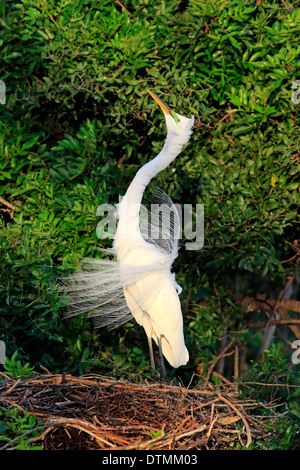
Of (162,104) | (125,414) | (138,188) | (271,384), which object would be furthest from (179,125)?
(125,414)

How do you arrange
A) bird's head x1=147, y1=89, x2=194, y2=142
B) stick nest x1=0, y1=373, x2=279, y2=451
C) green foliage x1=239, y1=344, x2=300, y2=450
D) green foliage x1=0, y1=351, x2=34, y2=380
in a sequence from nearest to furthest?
stick nest x1=0, y1=373, x2=279, y2=451 < green foliage x1=0, y1=351, x2=34, y2=380 < green foliage x1=239, y1=344, x2=300, y2=450 < bird's head x1=147, y1=89, x2=194, y2=142

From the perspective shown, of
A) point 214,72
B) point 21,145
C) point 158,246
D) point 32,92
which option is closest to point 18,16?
point 32,92

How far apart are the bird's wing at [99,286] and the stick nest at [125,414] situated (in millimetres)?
518

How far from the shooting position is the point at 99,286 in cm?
414

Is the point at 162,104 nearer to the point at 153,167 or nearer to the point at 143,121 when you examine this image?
the point at 153,167

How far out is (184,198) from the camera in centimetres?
460

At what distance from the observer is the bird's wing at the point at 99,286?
401 cm

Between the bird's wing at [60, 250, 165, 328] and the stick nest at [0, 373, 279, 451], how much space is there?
518 millimetres

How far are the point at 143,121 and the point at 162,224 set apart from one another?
65 cm

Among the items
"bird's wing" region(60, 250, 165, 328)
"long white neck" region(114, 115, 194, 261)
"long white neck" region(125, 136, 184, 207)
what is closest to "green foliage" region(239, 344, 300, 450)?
"bird's wing" region(60, 250, 165, 328)

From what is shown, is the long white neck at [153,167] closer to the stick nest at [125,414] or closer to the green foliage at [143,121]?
the green foliage at [143,121]

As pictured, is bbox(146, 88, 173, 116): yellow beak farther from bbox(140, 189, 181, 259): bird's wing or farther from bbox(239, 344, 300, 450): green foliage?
bbox(239, 344, 300, 450): green foliage

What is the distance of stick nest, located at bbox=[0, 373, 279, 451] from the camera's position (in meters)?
3.11

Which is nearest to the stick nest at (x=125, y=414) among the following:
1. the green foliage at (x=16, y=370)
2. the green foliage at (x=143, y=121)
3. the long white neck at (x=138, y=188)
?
the green foliage at (x=16, y=370)
